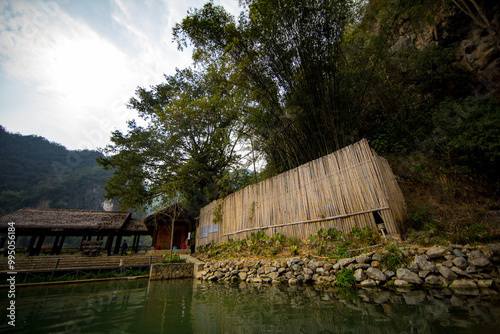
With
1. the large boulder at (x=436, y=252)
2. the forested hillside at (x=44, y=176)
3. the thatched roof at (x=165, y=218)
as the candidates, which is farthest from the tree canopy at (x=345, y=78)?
the forested hillside at (x=44, y=176)

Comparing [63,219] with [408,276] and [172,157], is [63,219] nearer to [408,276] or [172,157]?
[172,157]

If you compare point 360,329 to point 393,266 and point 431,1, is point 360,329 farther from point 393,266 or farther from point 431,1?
point 431,1

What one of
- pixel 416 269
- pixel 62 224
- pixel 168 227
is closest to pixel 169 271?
pixel 416 269

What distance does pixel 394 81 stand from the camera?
8117 millimetres

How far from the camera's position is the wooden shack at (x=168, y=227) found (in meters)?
13.5

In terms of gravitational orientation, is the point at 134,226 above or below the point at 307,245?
above

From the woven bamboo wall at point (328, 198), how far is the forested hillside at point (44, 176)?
44687 mm

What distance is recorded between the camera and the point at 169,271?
7.21 m

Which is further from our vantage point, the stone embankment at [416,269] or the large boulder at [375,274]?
the large boulder at [375,274]

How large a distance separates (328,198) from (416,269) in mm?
2228

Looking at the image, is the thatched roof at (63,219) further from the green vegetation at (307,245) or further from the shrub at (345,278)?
the shrub at (345,278)

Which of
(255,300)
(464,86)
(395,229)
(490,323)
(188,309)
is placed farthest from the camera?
(464,86)

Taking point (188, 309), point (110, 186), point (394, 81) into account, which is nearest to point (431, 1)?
point (394, 81)

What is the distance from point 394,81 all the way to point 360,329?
9.49 m
